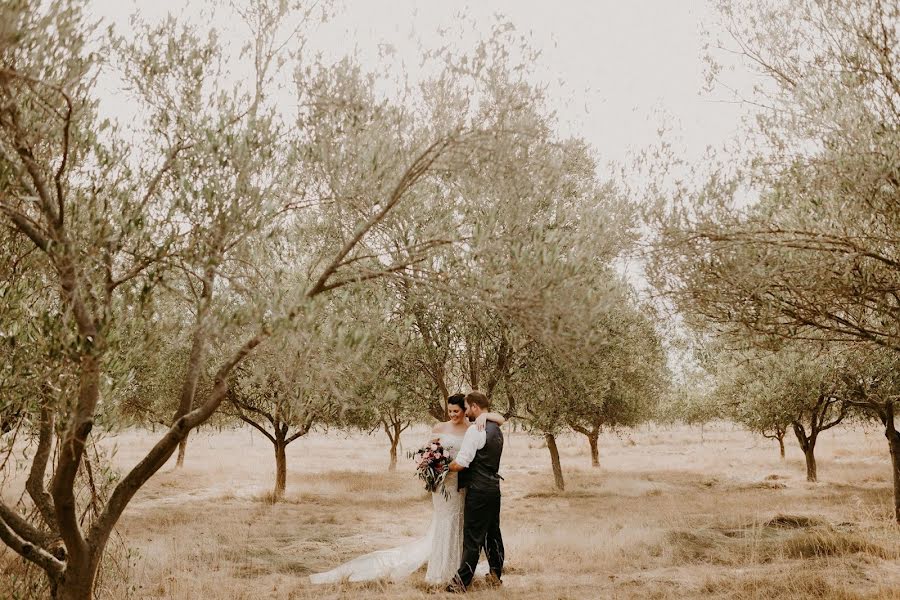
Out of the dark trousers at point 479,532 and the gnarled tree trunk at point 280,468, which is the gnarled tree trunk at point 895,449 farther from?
the gnarled tree trunk at point 280,468

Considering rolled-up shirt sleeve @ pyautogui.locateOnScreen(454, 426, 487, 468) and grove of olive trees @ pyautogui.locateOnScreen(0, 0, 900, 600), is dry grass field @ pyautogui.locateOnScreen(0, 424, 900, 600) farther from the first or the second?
grove of olive trees @ pyautogui.locateOnScreen(0, 0, 900, 600)

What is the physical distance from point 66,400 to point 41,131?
2601mm

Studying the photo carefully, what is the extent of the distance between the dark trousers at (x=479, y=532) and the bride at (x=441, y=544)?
1.44 ft

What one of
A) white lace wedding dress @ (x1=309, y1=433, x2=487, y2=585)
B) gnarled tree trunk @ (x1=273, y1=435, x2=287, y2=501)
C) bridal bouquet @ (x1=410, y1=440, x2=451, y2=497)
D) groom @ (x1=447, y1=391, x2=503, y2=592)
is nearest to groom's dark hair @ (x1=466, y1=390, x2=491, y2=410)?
groom @ (x1=447, y1=391, x2=503, y2=592)

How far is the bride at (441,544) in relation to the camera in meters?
10.5

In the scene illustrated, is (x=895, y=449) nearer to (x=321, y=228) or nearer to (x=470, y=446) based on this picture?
(x=470, y=446)

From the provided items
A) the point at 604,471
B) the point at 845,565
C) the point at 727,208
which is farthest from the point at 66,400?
the point at 604,471

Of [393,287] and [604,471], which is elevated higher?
[393,287]

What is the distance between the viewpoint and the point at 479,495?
33.2 feet

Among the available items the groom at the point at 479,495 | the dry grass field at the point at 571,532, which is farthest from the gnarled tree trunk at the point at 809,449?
the groom at the point at 479,495

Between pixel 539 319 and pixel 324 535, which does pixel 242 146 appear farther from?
pixel 324 535

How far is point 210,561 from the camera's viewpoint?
13234 millimetres

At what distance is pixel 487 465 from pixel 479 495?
19.0 inches

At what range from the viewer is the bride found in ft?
34.3
